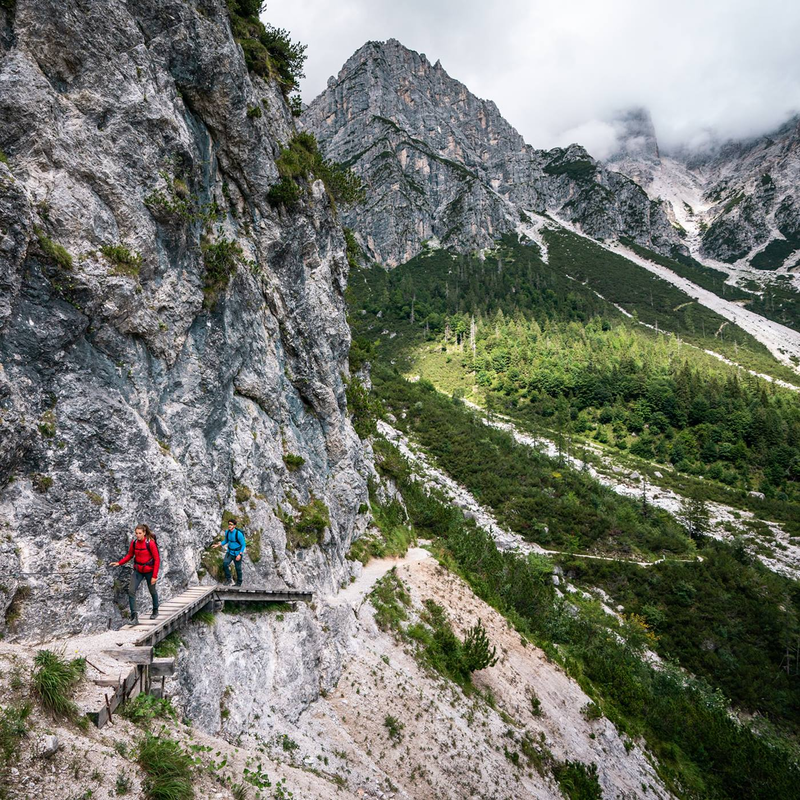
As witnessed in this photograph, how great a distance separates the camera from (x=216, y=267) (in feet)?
54.2

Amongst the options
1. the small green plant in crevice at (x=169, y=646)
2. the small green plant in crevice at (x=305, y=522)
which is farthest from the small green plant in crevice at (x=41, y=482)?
the small green plant in crevice at (x=305, y=522)

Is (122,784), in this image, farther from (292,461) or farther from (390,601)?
(390,601)

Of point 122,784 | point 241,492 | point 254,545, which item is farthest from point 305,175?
point 122,784

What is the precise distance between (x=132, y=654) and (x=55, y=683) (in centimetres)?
168

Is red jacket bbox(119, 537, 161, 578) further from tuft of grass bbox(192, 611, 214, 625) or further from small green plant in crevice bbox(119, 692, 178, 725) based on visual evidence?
tuft of grass bbox(192, 611, 214, 625)

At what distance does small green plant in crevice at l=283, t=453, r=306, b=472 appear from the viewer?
19.5 meters

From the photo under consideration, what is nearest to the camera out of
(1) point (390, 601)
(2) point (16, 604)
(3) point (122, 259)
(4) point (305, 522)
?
(2) point (16, 604)

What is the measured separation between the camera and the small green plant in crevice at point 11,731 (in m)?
5.09

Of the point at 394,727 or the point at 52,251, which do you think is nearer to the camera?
the point at 52,251

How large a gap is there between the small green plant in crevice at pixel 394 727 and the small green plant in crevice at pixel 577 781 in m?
7.16

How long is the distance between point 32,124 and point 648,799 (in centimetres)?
3072

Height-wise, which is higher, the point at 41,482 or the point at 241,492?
the point at 41,482

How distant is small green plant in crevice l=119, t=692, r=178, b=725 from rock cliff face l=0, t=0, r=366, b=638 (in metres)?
2.05

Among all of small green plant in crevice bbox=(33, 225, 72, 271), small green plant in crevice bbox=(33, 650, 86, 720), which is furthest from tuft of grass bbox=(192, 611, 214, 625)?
small green plant in crevice bbox=(33, 225, 72, 271)
